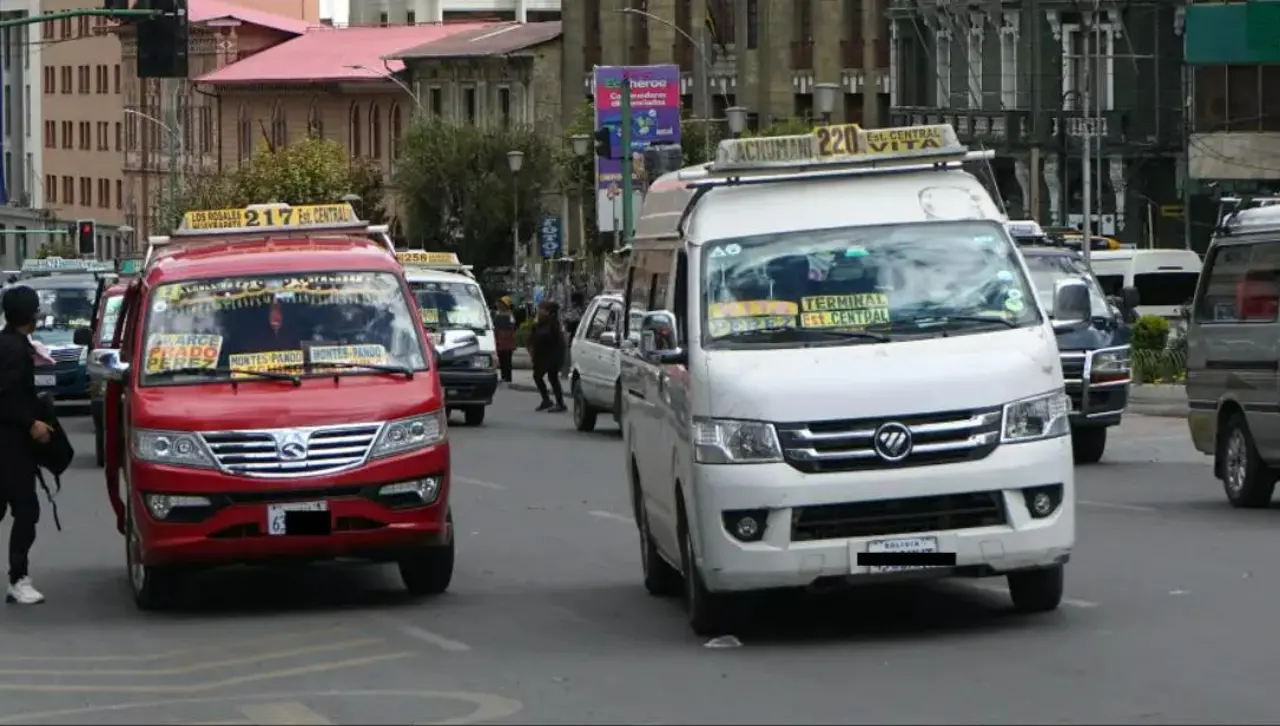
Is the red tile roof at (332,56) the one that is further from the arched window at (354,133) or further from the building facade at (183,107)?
the building facade at (183,107)

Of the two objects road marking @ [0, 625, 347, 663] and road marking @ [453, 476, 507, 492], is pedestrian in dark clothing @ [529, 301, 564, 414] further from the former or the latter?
road marking @ [0, 625, 347, 663]

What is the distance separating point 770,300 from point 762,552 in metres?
1.37

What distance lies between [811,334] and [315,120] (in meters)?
98.5

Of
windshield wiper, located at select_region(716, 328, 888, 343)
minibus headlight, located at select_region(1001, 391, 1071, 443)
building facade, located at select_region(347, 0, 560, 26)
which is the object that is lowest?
minibus headlight, located at select_region(1001, 391, 1071, 443)

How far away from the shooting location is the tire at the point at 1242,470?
20.0 m

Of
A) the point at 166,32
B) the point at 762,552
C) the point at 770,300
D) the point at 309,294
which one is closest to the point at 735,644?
the point at 762,552

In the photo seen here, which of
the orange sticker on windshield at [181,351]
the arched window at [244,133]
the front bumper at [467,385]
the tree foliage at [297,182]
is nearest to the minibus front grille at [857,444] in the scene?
the orange sticker on windshield at [181,351]

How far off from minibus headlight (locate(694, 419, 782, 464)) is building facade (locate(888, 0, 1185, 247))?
5342cm

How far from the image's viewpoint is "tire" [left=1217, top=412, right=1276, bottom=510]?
20047 millimetres

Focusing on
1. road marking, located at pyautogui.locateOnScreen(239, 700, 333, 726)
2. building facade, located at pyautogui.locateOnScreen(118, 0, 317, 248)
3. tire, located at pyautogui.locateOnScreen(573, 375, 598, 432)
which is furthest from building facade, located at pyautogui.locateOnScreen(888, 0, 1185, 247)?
road marking, located at pyautogui.locateOnScreen(239, 700, 333, 726)

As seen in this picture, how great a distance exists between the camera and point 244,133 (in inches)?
4525

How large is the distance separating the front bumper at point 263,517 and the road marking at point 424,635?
406 millimetres

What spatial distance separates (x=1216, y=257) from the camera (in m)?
21.0

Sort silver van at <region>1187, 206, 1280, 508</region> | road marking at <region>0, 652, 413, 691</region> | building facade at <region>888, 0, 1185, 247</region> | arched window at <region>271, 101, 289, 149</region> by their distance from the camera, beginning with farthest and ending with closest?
arched window at <region>271, 101, 289, 149</region>
building facade at <region>888, 0, 1185, 247</region>
silver van at <region>1187, 206, 1280, 508</region>
road marking at <region>0, 652, 413, 691</region>
